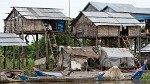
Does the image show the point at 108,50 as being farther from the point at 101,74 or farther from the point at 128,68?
the point at 101,74

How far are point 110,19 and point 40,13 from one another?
223 inches

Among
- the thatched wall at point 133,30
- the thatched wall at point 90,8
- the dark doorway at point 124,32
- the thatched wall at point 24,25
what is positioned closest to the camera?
the thatched wall at point 24,25

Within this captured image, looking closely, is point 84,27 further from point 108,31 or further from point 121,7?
point 121,7

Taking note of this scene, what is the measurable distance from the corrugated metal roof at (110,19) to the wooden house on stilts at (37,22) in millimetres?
2163

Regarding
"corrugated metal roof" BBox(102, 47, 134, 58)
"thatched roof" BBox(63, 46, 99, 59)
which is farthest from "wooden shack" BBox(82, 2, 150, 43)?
"thatched roof" BBox(63, 46, 99, 59)

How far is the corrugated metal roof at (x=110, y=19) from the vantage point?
40625mm

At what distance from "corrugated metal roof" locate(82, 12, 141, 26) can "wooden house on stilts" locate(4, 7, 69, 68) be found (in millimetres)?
2163

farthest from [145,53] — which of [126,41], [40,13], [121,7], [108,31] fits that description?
[40,13]

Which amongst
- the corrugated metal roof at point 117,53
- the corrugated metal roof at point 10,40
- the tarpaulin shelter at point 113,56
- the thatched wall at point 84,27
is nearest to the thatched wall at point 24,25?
the corrugated metal roof at point 10,40

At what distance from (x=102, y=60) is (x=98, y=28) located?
275 centimetres

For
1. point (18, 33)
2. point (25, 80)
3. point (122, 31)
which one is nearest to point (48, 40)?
point (18, 33)

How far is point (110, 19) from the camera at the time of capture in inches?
1623

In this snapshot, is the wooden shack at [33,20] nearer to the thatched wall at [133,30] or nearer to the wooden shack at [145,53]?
the thatched wall at [133,30]

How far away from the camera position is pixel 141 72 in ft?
113
